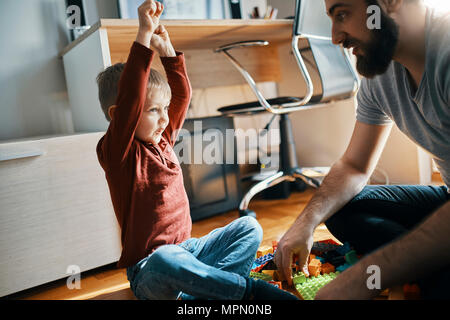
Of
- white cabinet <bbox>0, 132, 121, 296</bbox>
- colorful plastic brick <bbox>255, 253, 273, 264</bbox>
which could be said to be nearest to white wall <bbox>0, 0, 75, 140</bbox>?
white cabinet <bbox>0, 132, 121, 296</bbox>

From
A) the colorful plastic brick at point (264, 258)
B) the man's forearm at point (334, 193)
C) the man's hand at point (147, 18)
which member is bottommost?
the colorful plastic brick at point (264, 258)

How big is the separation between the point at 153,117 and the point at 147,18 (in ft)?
0.70

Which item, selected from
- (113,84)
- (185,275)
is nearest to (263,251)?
(185,275)

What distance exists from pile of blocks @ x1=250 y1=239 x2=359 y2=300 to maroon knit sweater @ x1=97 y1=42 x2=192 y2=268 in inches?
9.7

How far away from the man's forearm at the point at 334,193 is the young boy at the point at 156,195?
152mm

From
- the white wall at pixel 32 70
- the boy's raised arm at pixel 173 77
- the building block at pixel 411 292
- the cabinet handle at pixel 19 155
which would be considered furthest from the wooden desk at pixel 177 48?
the building block at pixel 411 292

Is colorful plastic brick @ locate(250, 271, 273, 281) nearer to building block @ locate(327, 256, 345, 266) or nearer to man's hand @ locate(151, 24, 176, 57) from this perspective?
building block @ locate(327, 256, 345, 266)

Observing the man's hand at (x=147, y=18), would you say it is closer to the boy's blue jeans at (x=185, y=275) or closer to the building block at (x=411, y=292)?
the boy's blue jeans at (x=185, y=275)

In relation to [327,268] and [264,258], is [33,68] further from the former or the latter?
[327,268]

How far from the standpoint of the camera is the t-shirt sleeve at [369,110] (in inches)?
38.9

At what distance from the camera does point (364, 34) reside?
2.82 feet

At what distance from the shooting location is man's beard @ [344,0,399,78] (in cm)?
83
